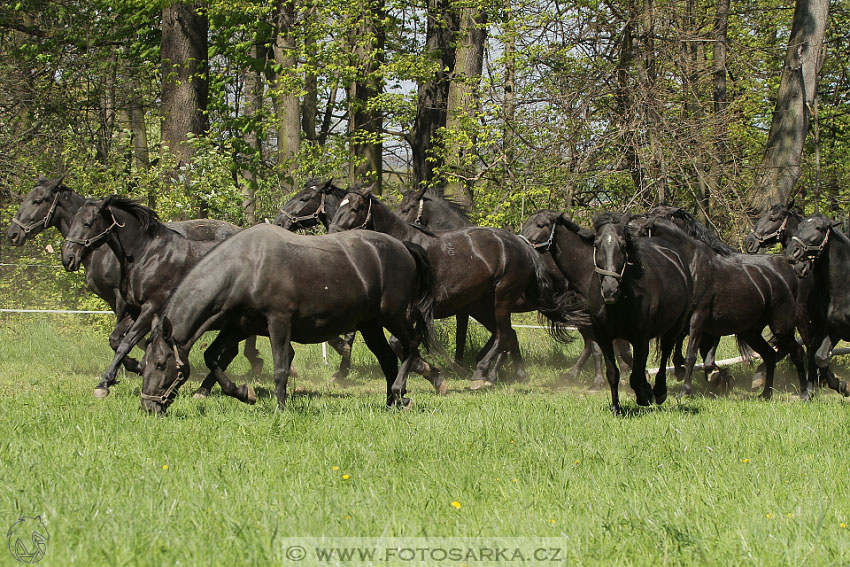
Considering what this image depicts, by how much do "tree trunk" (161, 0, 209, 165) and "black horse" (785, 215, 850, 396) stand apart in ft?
34.7

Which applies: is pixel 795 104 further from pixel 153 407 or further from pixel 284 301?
pixel 153 407

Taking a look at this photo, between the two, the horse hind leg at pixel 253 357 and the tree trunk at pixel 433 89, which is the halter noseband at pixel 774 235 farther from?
the tree trunk at pixel 433 89

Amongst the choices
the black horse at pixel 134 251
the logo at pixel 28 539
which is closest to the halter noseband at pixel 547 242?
the black horse at pixel 134 251

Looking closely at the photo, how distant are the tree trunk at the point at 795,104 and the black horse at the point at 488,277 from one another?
5.14 metres

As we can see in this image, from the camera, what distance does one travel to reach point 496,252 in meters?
13.3

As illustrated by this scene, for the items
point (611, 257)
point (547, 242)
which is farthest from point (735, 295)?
point (611, 257)

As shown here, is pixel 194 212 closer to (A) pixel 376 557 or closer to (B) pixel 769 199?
(B) pixel 769 199

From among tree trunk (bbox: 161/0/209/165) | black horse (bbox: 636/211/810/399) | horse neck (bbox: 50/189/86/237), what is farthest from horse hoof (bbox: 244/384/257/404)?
tree trunk (bbox: 161/0/209/165)

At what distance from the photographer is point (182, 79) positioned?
1683 cm

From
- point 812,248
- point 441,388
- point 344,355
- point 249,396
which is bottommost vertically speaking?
point 344,355

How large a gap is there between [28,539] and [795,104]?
15532 millimetres

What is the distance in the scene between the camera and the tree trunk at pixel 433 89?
21.1 meters

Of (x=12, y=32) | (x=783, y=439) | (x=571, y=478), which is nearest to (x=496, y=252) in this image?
(x=783, y=439)

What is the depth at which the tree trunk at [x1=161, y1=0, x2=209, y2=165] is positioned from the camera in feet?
55.1
